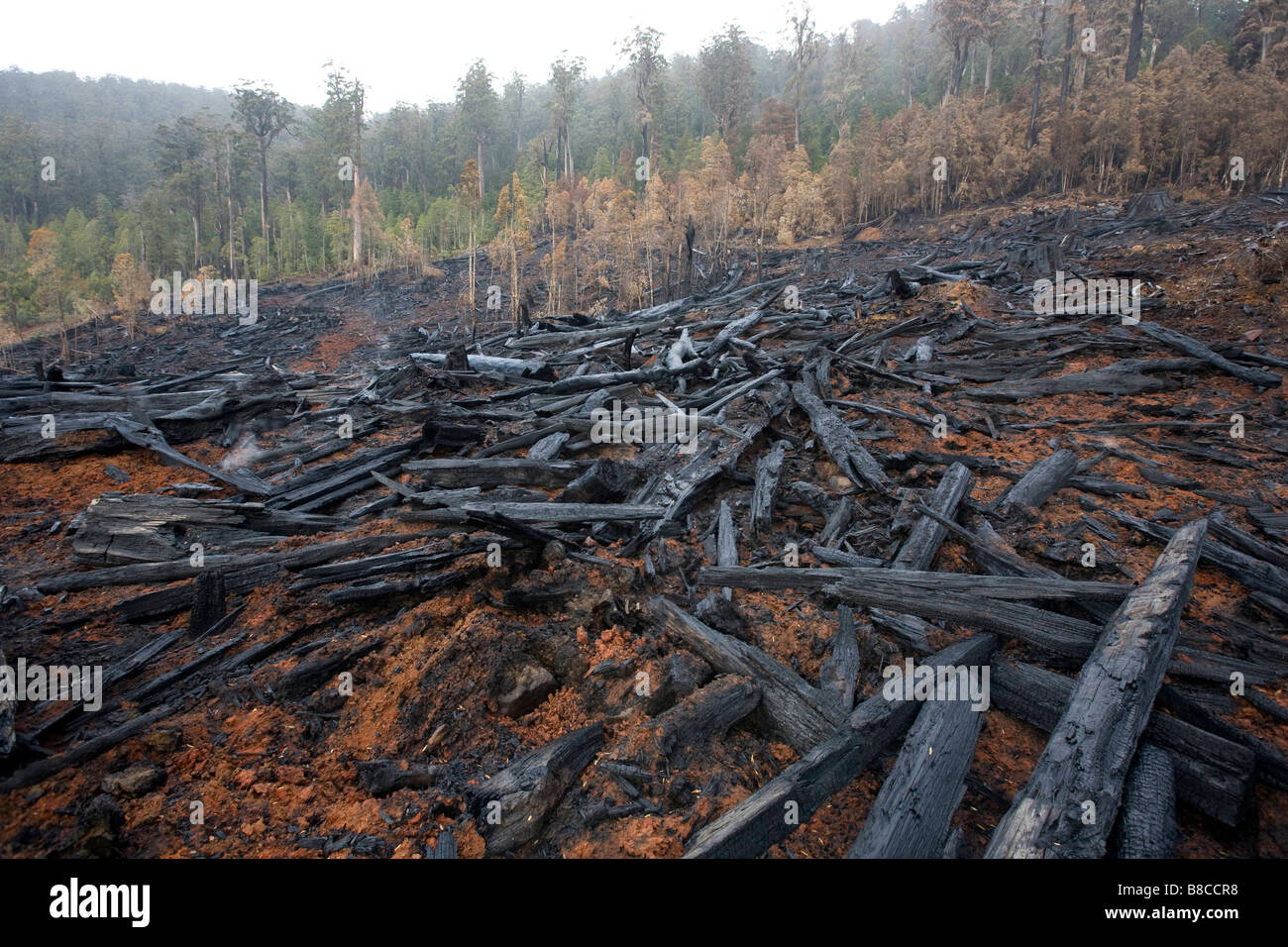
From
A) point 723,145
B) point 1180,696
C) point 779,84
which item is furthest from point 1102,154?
point 779,84

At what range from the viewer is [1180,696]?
2.94m

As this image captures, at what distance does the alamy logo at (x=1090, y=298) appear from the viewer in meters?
10.7

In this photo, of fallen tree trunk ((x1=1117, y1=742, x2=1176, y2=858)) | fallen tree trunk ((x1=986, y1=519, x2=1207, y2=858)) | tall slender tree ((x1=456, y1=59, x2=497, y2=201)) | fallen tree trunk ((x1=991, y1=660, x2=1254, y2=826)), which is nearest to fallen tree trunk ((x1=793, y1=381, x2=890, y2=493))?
fallen tree trunk ((x1=986, y1=519, x2=1207, y2=858))

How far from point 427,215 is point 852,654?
53.2 m

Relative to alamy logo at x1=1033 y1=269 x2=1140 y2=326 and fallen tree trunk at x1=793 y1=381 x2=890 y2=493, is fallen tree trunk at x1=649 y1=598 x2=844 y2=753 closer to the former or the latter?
fallen tree trunk at x1=793 y1=381 x2=890 y2=493

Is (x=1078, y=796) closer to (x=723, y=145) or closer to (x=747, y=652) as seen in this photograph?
(x=747, y=652)

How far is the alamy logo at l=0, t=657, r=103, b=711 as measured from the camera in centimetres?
344

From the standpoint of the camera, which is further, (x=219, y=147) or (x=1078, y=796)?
(x=219, y=147)

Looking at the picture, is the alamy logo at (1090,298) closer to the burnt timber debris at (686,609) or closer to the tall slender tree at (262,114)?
the burnt timber debris at (686,609)

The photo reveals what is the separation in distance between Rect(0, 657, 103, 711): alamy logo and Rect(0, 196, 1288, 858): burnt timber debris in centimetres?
10

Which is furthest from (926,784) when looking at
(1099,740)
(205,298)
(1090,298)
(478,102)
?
(478,102)
